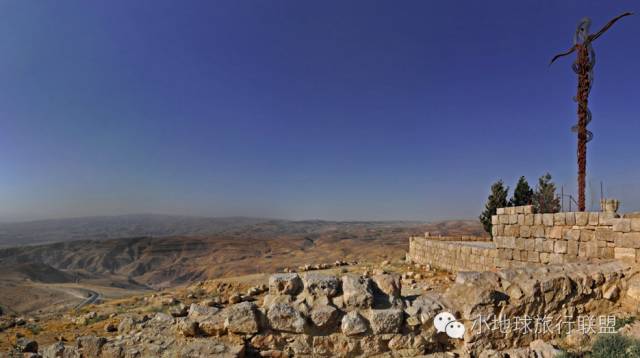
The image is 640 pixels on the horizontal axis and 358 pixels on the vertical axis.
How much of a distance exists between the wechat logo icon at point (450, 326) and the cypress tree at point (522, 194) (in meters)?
19.3

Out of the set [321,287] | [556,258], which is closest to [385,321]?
[321,287]

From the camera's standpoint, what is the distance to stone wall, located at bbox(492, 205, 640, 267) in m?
6.15

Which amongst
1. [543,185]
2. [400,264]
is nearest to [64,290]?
[400,264]

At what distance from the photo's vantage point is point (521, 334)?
15.1 feet

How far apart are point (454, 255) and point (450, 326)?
1095 cm

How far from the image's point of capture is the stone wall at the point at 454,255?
1198 centimetres

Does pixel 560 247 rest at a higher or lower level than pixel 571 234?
lower

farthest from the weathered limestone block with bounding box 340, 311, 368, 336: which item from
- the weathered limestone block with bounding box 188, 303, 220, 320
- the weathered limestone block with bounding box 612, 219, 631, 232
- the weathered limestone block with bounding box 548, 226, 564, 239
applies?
the weathered limestone block with bounding box 548, 226, 564, 239

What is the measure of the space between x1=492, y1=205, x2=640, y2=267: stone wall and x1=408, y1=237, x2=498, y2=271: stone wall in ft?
4.03

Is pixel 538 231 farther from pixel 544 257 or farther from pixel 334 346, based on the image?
pixel 334 346

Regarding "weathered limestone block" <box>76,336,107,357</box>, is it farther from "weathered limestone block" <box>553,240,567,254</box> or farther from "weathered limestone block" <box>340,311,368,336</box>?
"weathered limestone block" <box>553,240,567,254</box>

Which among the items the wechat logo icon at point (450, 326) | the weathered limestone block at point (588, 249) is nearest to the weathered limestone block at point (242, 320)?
the wechat logo icon at point (450, 326)

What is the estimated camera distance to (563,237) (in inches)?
304

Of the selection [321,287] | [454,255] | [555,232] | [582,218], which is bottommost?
[454,255]
